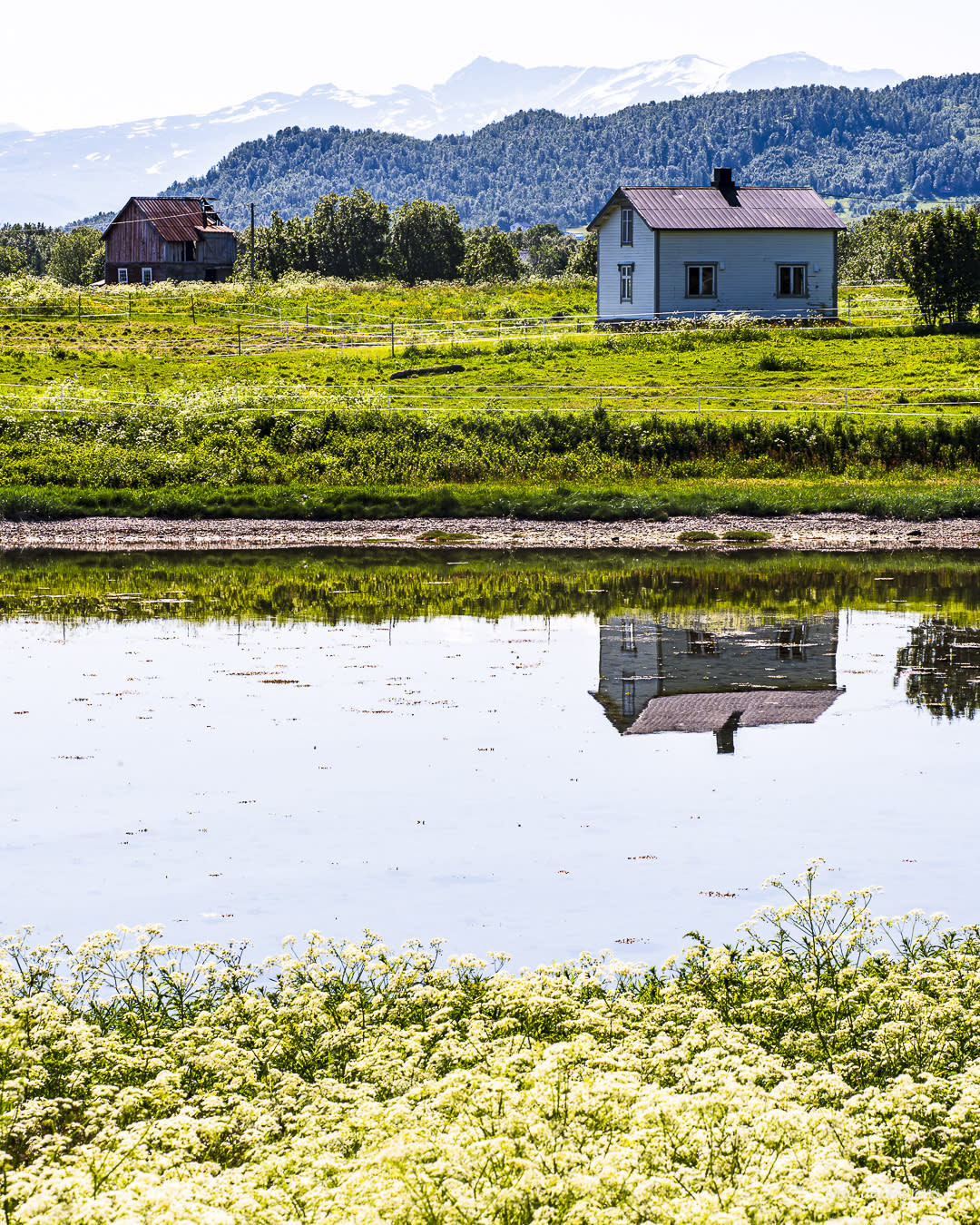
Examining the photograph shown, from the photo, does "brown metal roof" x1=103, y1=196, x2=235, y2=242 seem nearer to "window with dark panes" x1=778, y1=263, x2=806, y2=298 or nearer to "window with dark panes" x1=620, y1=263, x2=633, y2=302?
"window with dark panes" x1=620, y1=263, x2=633, y2=302

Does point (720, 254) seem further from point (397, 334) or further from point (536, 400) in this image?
point (536, 400)

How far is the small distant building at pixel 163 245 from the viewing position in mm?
96562

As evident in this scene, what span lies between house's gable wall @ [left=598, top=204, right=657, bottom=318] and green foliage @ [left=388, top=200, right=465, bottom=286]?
105 ft

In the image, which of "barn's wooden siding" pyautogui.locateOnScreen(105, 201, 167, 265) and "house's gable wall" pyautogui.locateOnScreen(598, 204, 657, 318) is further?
"barn's wooden siding" pyautogui.locateOnScreen(105, 201, 167, 265)

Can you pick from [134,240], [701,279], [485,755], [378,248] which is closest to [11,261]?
[134,240]

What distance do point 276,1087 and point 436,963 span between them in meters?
2.36

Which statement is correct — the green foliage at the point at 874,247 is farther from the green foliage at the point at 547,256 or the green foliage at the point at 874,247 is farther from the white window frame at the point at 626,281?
the white window frame at the point at 626,281

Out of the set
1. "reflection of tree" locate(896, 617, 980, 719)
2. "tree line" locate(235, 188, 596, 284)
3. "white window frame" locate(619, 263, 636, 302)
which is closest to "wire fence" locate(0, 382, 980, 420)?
"reflection of tree" locate(896, 617, 980, 719)

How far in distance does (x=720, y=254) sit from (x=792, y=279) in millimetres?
3702

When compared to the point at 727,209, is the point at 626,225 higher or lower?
lower

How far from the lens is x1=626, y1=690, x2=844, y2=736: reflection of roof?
1655 centimetres

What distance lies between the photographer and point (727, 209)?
6581cm

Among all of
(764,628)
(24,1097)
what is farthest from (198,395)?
(24,1097)

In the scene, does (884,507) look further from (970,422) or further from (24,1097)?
(24,1097)
